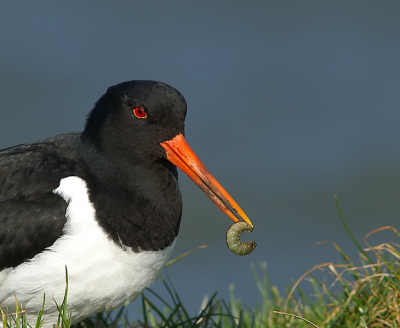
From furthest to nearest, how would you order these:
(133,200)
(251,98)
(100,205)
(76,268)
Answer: (251,98)
(133,200)
(100,205)
(76,268)

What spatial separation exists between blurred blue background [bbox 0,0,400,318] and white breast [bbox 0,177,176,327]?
4962 mm

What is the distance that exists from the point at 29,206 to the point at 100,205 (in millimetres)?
502

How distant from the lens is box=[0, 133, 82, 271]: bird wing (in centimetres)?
384

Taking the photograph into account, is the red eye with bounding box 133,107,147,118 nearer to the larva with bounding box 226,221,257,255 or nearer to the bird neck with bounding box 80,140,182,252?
the bird neck with bounding box 80,140,182,252

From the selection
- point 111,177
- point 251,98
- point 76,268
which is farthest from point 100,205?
point 251,98

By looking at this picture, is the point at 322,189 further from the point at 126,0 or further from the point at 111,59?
the point at 126,0

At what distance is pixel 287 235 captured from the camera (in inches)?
415

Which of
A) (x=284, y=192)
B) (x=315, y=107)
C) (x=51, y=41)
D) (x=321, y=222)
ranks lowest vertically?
(x=321, y=222)

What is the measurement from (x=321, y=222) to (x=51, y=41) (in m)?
8.39

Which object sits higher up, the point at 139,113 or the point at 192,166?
the point at 139,113

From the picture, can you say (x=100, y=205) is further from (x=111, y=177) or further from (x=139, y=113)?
(x=139, y=113)

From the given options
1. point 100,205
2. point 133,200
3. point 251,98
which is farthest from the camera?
point 251,98

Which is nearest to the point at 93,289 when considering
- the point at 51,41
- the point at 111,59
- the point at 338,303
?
the point at 338,303

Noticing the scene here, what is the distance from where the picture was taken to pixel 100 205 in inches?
156
